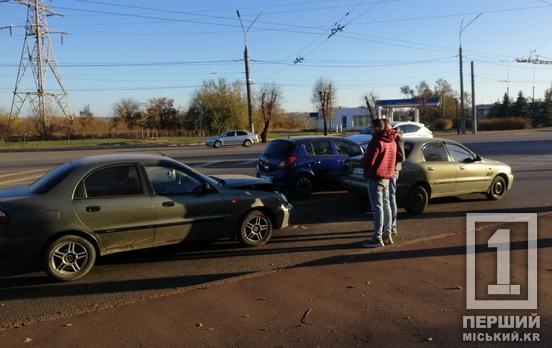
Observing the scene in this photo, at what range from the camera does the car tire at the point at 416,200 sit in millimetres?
9594

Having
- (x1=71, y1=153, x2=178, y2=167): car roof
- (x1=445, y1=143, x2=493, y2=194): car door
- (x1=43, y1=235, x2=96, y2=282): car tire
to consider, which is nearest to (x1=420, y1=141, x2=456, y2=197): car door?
(x1=445, y1=143, x2=493, y2=194): car door

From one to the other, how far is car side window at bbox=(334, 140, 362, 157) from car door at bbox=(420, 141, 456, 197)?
2632mm

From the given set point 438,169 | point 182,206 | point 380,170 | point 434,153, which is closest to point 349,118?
point 434,153

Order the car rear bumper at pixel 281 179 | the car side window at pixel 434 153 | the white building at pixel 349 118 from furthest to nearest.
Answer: the white building at pixel 349 118
the car rear bumper at pixel 281 179
the car side window at pixel 434 153

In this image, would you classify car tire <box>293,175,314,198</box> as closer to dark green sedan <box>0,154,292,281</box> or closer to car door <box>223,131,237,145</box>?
dark green sedan <box>0,154,292,281</box>

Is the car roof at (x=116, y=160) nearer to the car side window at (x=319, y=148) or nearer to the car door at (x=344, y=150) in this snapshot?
the car side window at (x=319, y=148)

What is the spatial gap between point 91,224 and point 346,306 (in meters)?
3.12

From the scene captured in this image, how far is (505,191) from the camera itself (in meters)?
11.4

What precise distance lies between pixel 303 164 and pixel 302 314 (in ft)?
24.2

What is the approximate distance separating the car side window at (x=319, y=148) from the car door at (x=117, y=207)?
20.3 ft

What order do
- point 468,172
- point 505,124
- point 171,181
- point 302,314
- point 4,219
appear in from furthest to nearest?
point 505,124 < point 468,172 < point 171,181 < point 4,219 < point 302,314

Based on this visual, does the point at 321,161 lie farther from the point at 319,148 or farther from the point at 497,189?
the point at 497,189

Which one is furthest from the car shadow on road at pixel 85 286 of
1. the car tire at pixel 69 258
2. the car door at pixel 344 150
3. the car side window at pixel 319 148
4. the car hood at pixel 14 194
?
the car door at pixel 344 150

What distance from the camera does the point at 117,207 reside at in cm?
622
